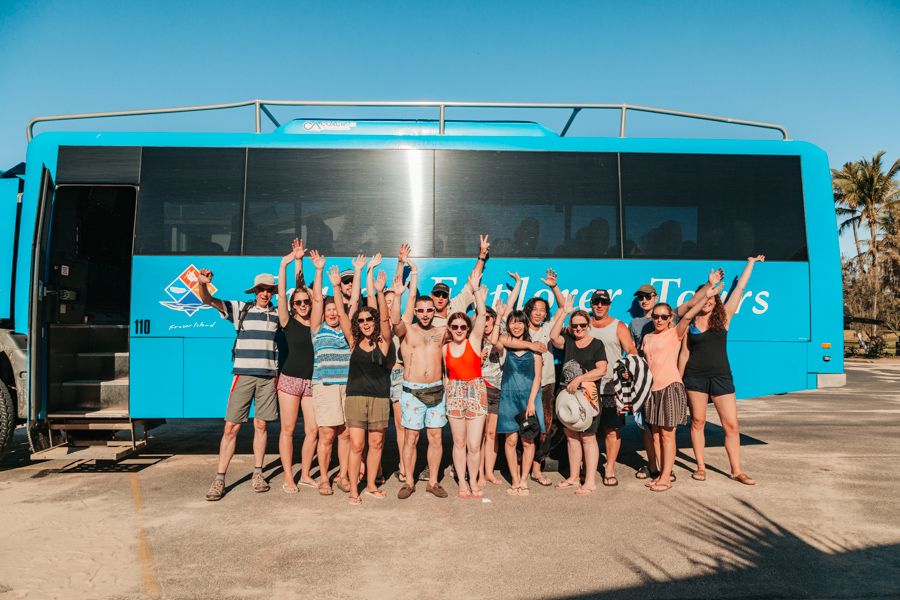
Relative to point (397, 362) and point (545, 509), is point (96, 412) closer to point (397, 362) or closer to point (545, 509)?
point (397, 362)

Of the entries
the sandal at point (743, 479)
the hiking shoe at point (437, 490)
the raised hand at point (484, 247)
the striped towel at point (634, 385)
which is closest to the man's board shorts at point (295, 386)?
the hiking shoe at point (437, 490)

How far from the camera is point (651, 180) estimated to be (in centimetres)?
759

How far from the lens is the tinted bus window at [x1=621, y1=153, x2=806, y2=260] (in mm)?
7457

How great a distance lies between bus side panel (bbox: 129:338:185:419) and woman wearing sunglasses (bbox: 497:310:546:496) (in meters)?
3.73

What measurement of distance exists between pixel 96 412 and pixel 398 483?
3632 millimetres

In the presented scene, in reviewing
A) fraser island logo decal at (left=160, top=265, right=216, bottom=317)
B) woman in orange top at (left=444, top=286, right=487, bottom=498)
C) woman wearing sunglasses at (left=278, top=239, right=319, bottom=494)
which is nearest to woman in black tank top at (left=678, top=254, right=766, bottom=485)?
woman in orange top at (left=444, top=286, right=487, bottom=498)

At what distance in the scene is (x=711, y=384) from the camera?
6.84 m

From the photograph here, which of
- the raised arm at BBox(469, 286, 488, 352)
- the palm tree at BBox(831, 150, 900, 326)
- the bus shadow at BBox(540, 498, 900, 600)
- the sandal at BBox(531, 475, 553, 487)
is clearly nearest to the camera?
the bus shadow at BBox(540, 498, 900, 600)

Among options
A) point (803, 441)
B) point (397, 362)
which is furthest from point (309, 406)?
point (803, 441)

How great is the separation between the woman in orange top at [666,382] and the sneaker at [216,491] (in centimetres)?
447

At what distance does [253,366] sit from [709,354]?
488cm

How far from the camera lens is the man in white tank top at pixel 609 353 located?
669 cm

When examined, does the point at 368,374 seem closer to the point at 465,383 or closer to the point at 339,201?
the point at 465,383

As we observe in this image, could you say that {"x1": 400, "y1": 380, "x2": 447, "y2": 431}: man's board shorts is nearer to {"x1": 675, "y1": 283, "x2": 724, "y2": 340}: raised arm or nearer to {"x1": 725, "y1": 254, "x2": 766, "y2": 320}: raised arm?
{"x1": 675, "y1": 283, "x2": 724, "y2": 340}: raised arm
